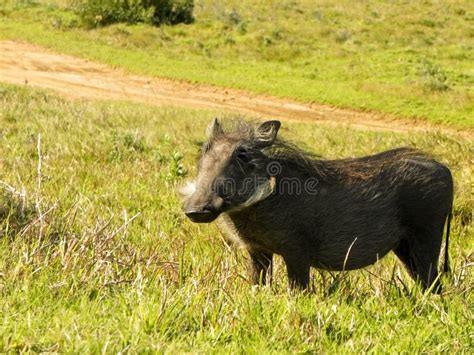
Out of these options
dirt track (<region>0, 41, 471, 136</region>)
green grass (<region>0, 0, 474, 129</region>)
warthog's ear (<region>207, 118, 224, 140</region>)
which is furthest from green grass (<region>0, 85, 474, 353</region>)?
green grass (<region>0, 0, 474, 129</region>)

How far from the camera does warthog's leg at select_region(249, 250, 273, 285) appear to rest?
11.8ft

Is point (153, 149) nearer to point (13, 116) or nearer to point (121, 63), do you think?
point (13, 116)

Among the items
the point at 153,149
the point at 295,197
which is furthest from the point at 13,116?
the point at 295,197

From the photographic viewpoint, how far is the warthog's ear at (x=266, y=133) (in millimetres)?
3424

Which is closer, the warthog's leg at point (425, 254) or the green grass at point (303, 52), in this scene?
the warthog's leg at point (425, 254)

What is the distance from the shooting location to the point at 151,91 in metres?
18.8

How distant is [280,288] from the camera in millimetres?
3520

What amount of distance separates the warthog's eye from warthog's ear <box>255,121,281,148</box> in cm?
13

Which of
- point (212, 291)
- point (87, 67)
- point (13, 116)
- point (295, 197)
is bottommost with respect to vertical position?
point (87, 67)

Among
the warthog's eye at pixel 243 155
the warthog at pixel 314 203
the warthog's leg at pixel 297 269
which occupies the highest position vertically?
the warthog's eye at pixel 243 155

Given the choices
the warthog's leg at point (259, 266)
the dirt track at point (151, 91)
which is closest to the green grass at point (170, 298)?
the warthog's leg at point (259, 266)

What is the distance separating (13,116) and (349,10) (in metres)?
29.3

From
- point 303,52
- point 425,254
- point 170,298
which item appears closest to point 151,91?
point 303,52

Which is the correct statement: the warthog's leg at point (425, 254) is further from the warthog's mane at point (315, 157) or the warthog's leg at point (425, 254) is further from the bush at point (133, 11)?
the bush at point (133, 11)
